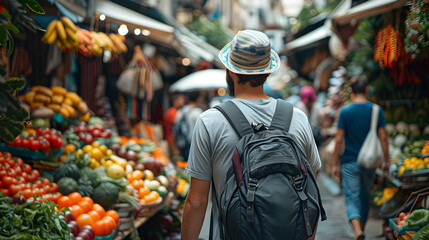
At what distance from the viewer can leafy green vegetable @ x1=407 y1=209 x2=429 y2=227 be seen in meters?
4.21

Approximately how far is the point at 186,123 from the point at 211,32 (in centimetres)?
1003

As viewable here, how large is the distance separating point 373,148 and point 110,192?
10.1ft

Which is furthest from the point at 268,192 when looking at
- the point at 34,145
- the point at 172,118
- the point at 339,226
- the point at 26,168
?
the point at 172,118

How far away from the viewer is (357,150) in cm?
574

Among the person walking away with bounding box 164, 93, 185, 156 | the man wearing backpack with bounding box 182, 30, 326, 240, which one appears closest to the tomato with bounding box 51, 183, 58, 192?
the man wearing backpack with bounding box 182, 30, 326, 240

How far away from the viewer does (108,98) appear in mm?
9781

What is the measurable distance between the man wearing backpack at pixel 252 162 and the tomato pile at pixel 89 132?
11.3 ft

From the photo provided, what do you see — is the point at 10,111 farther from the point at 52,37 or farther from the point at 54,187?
the point at 52,37

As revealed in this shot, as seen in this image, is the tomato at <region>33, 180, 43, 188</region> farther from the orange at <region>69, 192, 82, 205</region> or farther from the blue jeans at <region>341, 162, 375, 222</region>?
the blue jeans at <region>341, 162, 375, 222</region>

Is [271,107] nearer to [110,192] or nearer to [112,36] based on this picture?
[110,192]

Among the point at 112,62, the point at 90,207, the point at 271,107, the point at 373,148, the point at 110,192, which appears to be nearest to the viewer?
the point at 271,107

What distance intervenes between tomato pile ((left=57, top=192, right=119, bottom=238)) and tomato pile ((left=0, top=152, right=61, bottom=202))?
14 cm

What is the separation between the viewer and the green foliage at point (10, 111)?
3025mm

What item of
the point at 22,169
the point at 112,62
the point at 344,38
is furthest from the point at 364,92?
the point at 112,62
